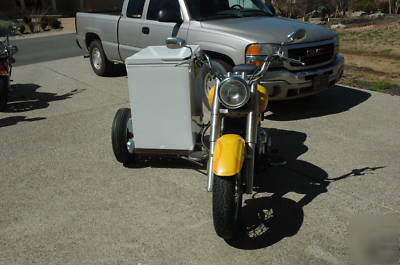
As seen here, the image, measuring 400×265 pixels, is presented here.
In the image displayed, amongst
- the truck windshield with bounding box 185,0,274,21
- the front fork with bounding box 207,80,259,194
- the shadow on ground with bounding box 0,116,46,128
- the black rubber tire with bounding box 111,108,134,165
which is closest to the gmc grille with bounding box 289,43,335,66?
the truck windshield with bounding box 185,0,274,21

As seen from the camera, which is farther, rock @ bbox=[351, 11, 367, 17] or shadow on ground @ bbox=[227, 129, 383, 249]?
rock @ bbox=[351, 11, 367, 17]

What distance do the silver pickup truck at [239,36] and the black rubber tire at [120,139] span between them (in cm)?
146

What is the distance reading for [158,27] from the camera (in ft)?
24.3

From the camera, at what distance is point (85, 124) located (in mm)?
6480

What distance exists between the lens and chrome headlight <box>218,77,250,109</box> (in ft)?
11.3

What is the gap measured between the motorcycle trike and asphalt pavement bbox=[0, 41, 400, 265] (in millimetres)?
311

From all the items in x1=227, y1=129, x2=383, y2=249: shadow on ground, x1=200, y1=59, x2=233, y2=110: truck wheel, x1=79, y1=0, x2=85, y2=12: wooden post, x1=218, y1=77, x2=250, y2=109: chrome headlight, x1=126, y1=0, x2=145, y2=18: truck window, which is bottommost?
x1=227, y1=129, x2=383, y2=249: shadow on ground

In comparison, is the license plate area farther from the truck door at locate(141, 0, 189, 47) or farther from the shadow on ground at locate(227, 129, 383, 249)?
the truck door at locate(141, 0, 189, 47)

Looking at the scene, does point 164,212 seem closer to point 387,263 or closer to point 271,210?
point 271,210

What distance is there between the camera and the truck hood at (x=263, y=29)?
6035mm

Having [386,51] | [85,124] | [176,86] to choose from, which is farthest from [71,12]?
[176,86]

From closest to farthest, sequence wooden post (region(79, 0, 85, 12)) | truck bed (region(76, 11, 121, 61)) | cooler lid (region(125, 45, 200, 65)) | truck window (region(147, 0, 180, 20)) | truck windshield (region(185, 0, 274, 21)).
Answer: cooler lid (region(125, 45, 200, 65))
truck windshield (region(185, 0, 274, 21))
truck window (region(147, 0, 180, 20))
truck bed (region(76, 11, 121, 61))
wooden post (region(79, 0, 85, 12))

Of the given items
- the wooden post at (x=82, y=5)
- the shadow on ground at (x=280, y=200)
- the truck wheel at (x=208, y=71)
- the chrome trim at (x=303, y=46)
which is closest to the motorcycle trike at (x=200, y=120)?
the shadow on ground at (x=280, y=200)

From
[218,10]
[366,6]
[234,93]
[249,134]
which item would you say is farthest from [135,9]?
[366,6]
